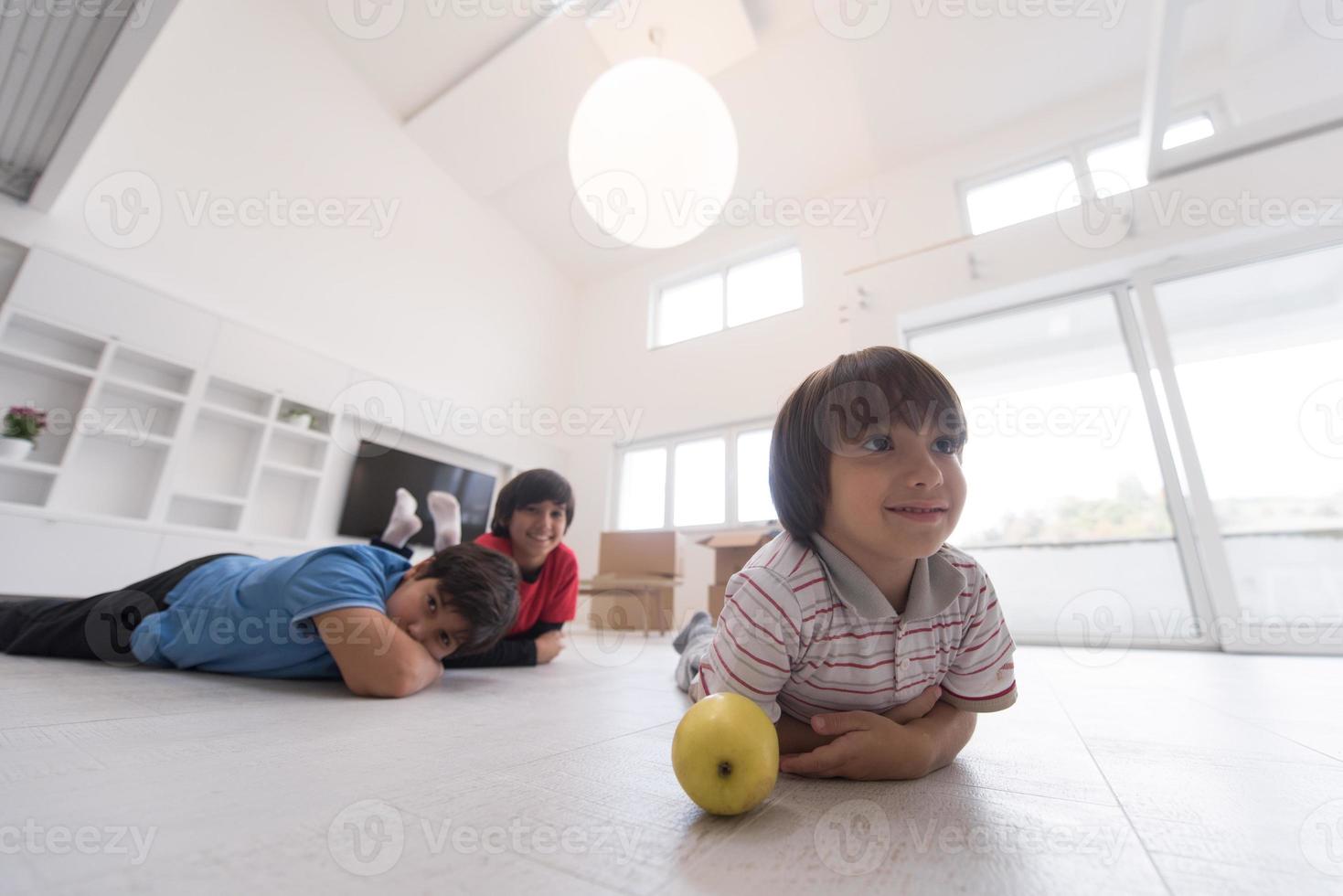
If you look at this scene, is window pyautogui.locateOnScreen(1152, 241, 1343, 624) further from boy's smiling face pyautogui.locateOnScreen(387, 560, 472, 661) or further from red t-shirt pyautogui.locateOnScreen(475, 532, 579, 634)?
boy's smiling face pyautogui.locateOnScreen(387, 560, 472, 661)

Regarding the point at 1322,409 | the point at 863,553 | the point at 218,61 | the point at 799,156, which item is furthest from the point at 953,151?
the point at 218,61

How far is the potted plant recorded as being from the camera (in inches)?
80.7

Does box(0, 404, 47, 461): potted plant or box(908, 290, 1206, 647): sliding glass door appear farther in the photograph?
box(908, 290, 1206, 647): sliding glass door

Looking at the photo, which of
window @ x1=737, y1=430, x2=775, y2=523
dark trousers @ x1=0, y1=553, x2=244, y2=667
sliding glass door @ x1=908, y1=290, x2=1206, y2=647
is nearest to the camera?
dark trousers @ x1=0, y1=553, x2=244, y2=667

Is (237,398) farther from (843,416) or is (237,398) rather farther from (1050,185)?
(1050,185)

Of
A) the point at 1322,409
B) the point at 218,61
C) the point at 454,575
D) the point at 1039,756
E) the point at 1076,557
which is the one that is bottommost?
the point at 1039,756

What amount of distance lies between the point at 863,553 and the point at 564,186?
15.4 feet

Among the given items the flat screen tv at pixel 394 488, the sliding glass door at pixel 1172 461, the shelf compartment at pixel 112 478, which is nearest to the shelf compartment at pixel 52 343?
the shelf compartment at pixel 112 478

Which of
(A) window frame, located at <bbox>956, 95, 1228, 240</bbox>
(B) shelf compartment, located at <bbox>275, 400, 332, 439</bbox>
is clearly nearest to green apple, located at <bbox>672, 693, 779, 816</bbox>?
(B) shelf compartment, located at <bbox>275, 400, 332, 439</bbox>

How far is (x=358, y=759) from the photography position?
54cm

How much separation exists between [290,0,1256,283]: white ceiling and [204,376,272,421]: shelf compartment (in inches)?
94.3

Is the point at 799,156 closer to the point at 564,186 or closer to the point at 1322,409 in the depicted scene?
the point at 564,186

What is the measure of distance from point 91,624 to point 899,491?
1662mm

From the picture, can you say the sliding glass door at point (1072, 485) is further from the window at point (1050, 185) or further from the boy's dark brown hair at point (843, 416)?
the boy's dark brown hair at point (843, 416)
